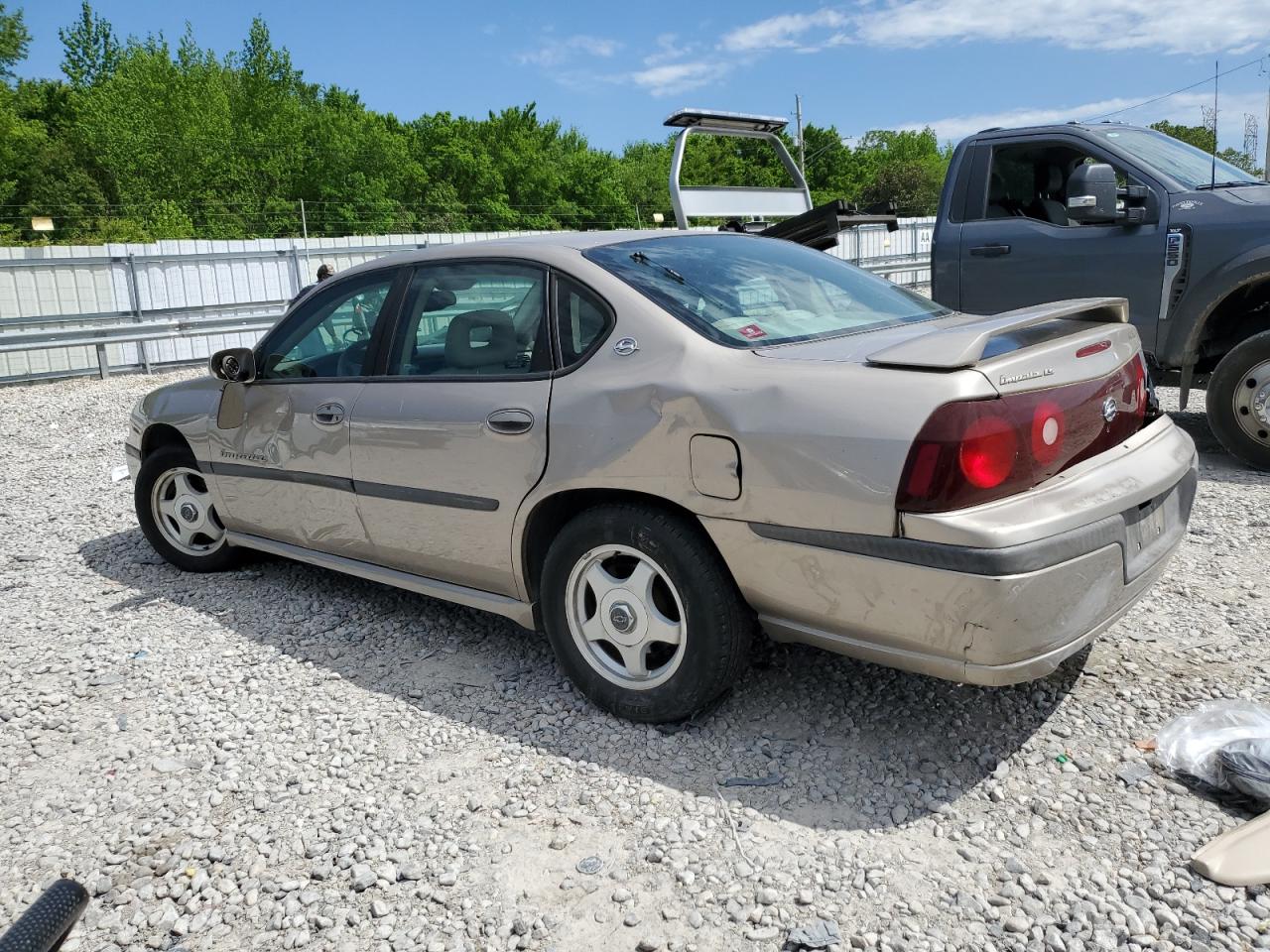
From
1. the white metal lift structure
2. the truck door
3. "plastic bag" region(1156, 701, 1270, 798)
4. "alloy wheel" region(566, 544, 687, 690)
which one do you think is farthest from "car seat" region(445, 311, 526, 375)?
the truck door

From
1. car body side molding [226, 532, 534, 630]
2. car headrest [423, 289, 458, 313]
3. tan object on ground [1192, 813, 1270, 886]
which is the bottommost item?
tan object on ground [1192, 813, 1270, 886]

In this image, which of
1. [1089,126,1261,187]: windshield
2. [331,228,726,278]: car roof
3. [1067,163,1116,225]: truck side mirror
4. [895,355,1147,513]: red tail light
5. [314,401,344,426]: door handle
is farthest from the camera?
[1089,126,1261,187]: windshield

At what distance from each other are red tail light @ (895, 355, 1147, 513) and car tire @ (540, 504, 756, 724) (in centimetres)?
68

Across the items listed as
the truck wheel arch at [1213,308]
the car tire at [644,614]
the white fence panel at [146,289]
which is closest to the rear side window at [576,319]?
the car tire at [644,614]

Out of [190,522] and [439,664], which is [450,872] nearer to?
[439,664]

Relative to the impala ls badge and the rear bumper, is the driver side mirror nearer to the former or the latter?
the rear bumper

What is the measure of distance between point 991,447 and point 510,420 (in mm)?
1543

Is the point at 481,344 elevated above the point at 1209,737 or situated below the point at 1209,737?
above

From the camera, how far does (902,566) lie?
2479 millimetres

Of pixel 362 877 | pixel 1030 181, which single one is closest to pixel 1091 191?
pixel 1030 181

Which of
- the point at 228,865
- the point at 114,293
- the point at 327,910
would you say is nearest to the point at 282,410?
the point at 228,865

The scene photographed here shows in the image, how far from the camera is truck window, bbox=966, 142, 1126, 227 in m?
6.38

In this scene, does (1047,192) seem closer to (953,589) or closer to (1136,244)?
(1136,244)

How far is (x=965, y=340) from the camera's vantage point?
101 inches
